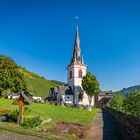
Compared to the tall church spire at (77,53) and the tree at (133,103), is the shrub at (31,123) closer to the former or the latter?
the tree at (133,103)

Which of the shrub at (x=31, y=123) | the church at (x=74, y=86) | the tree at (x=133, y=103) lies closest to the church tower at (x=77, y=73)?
the church at (x=74, y=86)

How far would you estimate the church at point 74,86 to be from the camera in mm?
96688

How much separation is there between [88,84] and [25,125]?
227 ft

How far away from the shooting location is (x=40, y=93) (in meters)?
116

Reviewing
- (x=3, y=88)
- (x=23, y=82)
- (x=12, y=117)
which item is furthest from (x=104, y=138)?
(x=23, y=82)

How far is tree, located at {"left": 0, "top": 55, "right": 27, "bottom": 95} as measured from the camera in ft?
196

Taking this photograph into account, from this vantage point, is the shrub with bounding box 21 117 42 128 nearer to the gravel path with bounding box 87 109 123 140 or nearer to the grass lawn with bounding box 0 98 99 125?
the gravel path with bounding box 87 109 123 140

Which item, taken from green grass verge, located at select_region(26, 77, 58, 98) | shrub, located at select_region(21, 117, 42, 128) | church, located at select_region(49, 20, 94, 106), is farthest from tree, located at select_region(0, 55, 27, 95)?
green grass verge, located at select_region(26, 77, 58, 98)

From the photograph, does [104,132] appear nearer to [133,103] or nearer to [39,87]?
[133,103]

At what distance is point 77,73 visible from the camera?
331 ft

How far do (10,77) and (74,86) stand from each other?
40.1 m

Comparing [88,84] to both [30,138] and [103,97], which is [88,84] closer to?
[103,97]

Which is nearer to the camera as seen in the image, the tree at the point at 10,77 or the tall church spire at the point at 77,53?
the tree at the point at 10,77

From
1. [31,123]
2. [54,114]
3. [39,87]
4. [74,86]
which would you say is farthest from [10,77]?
[39,87]
